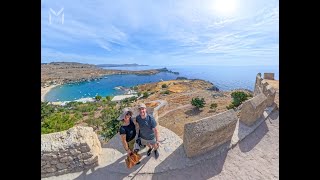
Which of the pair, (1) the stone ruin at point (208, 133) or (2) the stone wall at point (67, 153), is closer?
(2) the stone wall at point (67, 153)

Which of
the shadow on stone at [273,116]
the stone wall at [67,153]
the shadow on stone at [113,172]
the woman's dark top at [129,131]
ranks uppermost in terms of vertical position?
the shadow on stone at [273,116]

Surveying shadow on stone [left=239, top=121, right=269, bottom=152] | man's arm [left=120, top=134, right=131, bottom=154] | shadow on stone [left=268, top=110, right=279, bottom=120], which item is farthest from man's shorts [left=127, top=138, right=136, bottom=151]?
shadow on stone [left=268, top=110, right=279, bottom=120]

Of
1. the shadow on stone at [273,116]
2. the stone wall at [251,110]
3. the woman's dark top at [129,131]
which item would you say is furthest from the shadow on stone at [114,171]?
the shadow on stone at [273,116]

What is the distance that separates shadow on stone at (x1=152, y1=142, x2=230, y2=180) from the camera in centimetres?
586

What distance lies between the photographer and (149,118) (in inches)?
247

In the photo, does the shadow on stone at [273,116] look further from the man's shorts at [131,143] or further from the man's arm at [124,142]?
the man's arm at [124,142]

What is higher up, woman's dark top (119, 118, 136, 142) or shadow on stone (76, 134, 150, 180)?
woman's dark top (119, 118, 136, 142)

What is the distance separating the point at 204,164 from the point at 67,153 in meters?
3.73

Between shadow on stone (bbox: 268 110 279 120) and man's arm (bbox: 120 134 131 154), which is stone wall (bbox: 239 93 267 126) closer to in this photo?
shadow on stone (bbox: 268 110 279 120)

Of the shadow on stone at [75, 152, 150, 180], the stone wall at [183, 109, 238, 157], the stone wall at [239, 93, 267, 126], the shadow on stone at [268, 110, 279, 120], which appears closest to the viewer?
the shadow on stone at [75, 152, 150, 180]

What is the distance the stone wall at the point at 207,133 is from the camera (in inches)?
246

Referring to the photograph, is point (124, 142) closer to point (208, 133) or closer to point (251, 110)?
point (208, 133)
